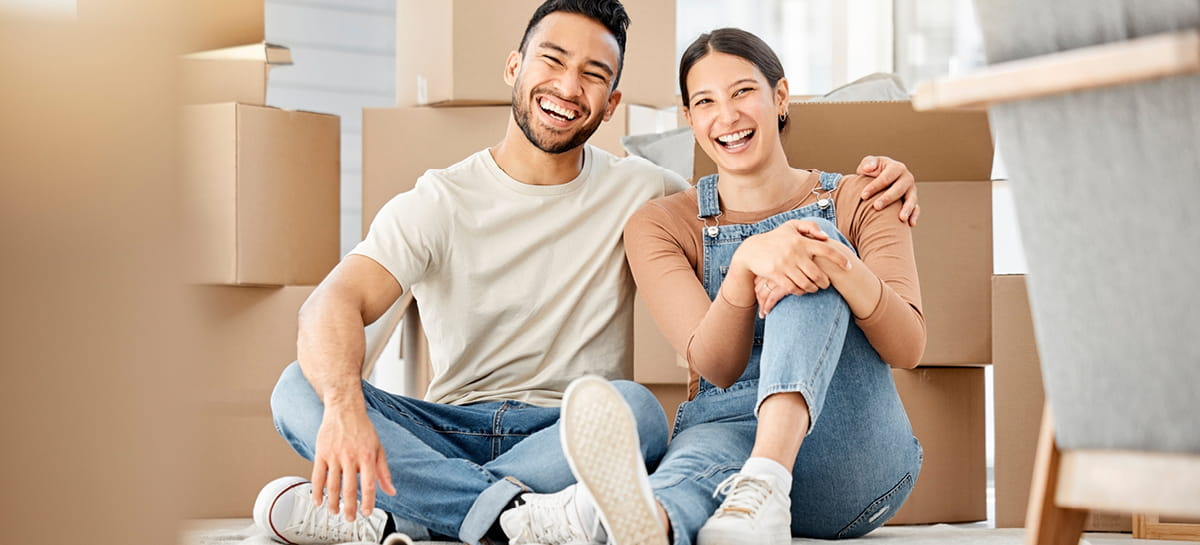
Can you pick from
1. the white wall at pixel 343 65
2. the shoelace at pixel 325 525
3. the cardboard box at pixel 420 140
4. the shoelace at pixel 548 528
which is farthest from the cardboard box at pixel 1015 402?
the white wall at pixel 343 65

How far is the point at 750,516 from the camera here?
1.04m

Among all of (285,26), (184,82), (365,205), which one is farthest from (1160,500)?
(285,26)

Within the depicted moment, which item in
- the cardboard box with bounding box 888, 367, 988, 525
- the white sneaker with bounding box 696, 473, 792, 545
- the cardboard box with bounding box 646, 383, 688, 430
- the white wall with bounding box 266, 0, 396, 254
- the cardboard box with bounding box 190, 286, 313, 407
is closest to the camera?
the white sneaker with bounding box 696, 473, 792, 545

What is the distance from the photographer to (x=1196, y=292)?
0.63 metres

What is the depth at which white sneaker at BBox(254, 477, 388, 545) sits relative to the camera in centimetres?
130

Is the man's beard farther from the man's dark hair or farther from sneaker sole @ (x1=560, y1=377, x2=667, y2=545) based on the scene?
sneaker sole @ (x1=560, y1=377, x2=667, y2=545)

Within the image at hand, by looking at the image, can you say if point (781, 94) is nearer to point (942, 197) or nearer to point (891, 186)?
point (891, 186)

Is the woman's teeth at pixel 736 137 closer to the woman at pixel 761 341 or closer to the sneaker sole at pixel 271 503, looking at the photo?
the woman at pixel 761 341

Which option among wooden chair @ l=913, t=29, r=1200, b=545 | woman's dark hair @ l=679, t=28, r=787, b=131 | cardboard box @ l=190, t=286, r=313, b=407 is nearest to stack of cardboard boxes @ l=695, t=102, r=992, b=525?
woman's dark hair @ l=679, t=28, r=787, b=131

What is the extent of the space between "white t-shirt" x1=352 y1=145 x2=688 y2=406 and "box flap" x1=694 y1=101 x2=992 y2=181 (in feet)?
1.03

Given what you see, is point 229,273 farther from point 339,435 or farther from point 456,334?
point 339,435

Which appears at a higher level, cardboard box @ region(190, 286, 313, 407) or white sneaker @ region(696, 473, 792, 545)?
cardboard box @ region(190, 286, 313, 407)

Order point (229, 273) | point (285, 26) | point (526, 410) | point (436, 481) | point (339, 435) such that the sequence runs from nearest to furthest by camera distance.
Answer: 1. point (339, 435)
2. point (436, 481)
3. point (526, 410)
4. point (229, 273)
5. point (285, 26)

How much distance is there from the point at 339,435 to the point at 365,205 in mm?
980
